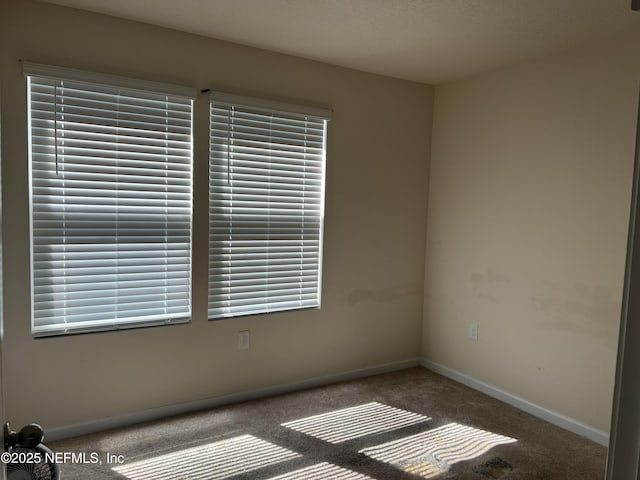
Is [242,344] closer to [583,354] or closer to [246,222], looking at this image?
[246,222]

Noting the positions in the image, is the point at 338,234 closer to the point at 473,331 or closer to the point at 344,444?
the point at 473,331

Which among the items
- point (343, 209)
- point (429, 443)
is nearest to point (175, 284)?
point (343, 209)

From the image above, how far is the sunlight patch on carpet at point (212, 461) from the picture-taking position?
7.59ft

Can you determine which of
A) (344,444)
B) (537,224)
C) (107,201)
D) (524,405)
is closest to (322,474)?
(344,444)

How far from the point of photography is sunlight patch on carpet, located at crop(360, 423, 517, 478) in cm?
247

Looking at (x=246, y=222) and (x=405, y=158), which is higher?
(x=405, y=158)

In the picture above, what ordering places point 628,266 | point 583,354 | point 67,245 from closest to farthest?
point 628,266
point 67,245
point 583,354

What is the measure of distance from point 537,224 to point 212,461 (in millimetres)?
2441

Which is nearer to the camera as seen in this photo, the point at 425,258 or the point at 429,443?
the point at 429,443

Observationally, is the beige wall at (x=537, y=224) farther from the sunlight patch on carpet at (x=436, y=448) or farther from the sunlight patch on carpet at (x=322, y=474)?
the sunlight patch on carpet at (x=322, y=474)

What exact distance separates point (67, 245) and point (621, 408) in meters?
2.65

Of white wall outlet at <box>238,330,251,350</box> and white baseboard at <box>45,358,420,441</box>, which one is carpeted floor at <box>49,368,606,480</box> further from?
white wall outlet at <box>238,330,251,350</box>

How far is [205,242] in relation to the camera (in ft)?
9.77

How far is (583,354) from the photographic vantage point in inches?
113
